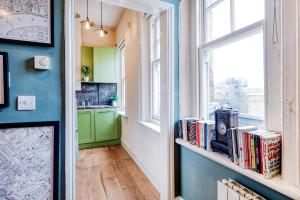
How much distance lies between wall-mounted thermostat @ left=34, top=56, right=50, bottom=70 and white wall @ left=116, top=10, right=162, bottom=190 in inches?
62.3

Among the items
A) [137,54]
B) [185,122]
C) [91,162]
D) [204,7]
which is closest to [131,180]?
[91,162]

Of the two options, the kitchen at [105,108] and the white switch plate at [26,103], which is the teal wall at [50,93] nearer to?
the white switch plate at [26,103]

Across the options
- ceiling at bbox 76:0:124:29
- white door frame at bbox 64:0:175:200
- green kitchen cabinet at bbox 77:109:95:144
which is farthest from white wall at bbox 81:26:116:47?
white door frame at bbox 64:0:175:200

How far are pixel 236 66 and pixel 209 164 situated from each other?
85 cm

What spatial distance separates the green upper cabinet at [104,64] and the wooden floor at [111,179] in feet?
6.52

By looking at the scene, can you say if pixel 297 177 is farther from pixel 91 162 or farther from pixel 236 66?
pixel 91 162

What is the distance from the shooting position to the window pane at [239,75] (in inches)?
51.5

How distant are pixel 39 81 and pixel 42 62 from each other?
0.49 feet

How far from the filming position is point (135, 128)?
3.42m

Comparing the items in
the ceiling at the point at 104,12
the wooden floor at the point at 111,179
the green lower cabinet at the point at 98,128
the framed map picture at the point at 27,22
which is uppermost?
the ceiling at the point at 104,12

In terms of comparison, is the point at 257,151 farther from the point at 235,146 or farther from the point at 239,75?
the point at 239,75

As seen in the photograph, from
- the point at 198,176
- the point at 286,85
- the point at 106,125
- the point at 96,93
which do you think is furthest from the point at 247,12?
the point at 96,93

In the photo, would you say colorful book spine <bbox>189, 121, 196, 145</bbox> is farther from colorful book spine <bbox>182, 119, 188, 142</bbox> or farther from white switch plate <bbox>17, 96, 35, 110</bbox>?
white switch plate <bbox>17, 96, 35, 110</bbox>

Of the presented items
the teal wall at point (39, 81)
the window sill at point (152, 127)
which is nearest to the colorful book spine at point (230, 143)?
the window sill at point (152, 127)
